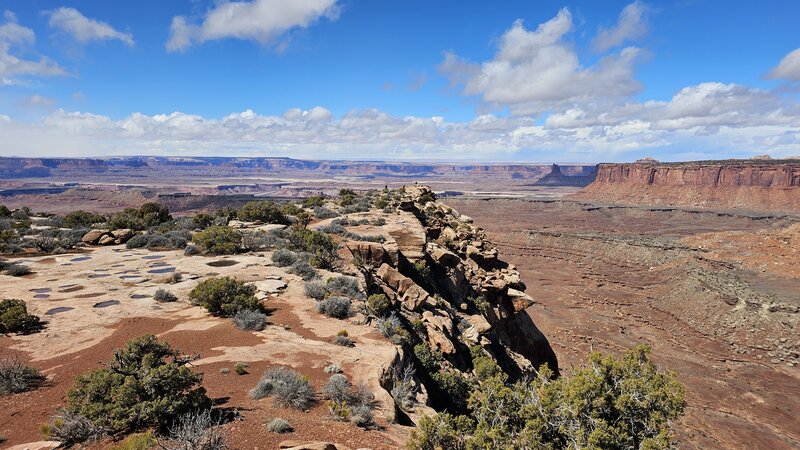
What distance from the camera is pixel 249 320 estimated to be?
11.5 metres

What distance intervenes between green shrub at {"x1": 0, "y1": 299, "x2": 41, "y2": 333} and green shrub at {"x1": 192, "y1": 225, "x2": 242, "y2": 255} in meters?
8.82

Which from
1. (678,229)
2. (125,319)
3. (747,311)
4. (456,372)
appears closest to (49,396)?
(125,319)

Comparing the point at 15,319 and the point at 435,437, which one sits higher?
the point at 15,319

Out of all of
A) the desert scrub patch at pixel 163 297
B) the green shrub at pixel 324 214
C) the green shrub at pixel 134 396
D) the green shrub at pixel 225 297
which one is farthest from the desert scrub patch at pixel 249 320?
the green shrub at pixel 324 214

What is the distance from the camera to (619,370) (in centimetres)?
721

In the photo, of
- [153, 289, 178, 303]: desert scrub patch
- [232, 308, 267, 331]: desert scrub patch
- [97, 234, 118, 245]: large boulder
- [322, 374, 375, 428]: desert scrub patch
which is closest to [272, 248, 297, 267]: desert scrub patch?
[153, 289, 178, 303]: desert scrub patch

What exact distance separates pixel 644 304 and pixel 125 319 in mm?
Result: 56612

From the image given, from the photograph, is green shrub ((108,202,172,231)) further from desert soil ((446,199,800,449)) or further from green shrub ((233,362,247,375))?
desert soil ((446,199,800,449))

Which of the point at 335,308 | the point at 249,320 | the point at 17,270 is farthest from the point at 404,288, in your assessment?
the point at 17,270

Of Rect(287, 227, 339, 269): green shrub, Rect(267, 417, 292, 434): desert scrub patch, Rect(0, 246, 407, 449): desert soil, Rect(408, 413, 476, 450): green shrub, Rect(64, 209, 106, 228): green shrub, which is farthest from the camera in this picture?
Rect(64, 209, 106, 228): green shrub

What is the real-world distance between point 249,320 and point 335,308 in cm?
272

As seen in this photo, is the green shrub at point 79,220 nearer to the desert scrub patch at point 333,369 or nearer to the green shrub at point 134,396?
the green shrub at point 134,396

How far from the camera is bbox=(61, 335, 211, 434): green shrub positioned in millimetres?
6402

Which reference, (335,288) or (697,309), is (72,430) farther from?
(697,309)
